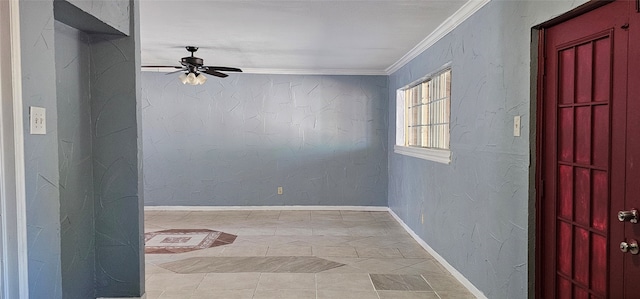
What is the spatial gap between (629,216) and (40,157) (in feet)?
7.80

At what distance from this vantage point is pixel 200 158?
7215mm

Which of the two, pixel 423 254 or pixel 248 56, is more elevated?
pixel 248 56

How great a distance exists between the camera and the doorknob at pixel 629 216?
1.78 m

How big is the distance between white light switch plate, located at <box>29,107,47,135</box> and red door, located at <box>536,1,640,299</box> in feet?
7.81

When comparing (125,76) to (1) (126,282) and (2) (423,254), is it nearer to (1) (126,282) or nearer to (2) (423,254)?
(1) (126,282)

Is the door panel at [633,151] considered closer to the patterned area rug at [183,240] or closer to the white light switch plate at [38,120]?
the white light switch plate at [38,120]

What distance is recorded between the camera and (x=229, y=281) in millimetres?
3748

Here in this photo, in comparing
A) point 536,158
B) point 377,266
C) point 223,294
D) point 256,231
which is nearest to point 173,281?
point 223,294

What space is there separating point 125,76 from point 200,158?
4324 millimetres

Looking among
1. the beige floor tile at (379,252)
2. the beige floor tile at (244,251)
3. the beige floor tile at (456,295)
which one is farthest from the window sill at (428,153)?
the beige floor tile at (244,251)

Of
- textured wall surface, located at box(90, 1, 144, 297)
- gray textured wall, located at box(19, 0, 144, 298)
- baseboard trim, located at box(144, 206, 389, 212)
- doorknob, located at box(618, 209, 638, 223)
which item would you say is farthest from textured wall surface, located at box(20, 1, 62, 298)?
baseboard trim, located at box(144, 206, 389, 212)

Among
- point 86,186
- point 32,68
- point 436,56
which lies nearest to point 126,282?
point 86,186

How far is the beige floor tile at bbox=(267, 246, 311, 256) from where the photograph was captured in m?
4.61

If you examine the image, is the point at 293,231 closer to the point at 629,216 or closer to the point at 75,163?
the point at 75,163
